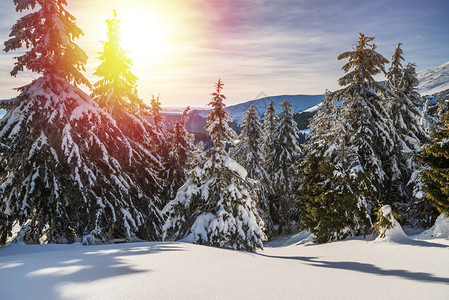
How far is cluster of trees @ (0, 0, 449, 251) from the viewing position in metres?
10.2

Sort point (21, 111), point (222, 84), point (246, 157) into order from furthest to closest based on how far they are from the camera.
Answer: point (246, 157) < point (222, 84) < point (21, 111)

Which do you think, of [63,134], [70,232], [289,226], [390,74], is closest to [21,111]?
[63,134]

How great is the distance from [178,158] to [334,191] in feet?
39.6

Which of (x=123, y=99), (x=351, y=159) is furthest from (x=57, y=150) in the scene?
(x=351, y=159)

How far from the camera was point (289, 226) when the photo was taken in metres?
32.7

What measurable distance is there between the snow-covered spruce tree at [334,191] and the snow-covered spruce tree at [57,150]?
378 inches

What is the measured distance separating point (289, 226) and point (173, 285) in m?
31.1

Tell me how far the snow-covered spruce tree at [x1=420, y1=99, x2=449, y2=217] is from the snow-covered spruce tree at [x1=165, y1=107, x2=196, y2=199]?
14.7 m

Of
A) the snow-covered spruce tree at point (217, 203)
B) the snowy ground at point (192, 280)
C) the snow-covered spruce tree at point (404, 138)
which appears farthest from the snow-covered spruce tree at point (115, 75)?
the snow-covered spruce tree at point (404, 138)

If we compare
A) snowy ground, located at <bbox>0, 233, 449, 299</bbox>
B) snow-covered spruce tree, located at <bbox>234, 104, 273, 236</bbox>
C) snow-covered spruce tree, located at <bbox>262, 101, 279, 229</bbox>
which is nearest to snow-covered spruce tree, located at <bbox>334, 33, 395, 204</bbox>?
snow-covered spruce tree, located at <bbox>234, 104, 273, 236</bbox>

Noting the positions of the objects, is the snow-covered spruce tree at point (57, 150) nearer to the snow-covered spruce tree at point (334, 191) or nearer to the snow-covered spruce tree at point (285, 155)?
the snow-covered spruce tree at point (334, 191)

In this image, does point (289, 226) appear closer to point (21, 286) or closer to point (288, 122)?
point (288, 122)

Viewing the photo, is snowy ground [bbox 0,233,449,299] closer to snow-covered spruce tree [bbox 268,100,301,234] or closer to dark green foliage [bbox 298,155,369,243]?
dark green foliage [bbox 298,155,369,243]

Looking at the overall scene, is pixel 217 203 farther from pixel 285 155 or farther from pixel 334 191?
pixel 285 155
